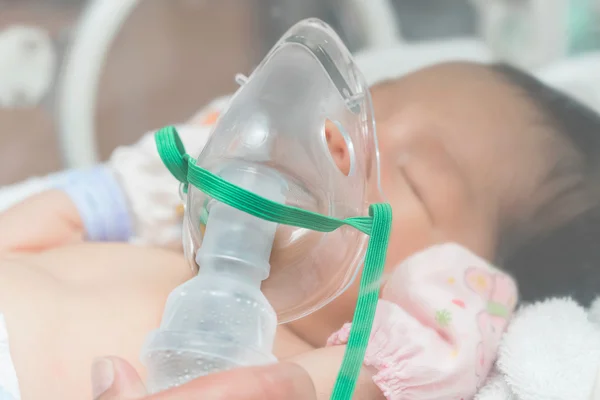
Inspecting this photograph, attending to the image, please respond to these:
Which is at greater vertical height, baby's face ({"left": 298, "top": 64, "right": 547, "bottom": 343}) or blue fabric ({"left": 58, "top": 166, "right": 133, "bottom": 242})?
baby's face ({"left": 298, "top": 64, "right": 547, "bottom": 343})

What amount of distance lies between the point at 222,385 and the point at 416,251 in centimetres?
36

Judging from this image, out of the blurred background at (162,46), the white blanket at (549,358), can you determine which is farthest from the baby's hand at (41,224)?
the white blanket at (549,358)

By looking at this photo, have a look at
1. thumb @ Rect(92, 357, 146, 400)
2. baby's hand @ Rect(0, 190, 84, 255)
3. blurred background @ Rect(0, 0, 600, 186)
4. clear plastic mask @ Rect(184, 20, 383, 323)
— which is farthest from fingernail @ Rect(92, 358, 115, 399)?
blurred background @ Rect(0, 0, 600, 186)

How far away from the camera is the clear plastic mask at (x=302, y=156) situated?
1.80 feet

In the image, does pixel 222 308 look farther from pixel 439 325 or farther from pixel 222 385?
pixel 439 325

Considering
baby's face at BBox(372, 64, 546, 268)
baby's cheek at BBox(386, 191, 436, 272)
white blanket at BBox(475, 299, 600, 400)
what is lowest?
white blanket at BBox(475, 299, 600, 400)

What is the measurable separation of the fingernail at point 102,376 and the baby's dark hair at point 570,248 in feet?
1.63

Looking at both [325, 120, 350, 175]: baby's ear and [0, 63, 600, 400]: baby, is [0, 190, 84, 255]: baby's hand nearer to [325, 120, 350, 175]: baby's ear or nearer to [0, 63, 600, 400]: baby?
[0, 63, 600, 400]: baby

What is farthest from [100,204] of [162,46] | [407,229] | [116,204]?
[162,46]

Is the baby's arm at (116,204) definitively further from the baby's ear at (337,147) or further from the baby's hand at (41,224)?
the baby's ear at (337,147)

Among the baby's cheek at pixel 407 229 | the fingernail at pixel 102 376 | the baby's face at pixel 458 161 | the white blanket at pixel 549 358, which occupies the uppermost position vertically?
the baby's face at pixel 458 161

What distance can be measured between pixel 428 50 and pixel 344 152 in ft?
2.00

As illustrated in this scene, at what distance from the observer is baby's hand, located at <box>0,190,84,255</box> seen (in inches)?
34.5

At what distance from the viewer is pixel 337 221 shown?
56cm
